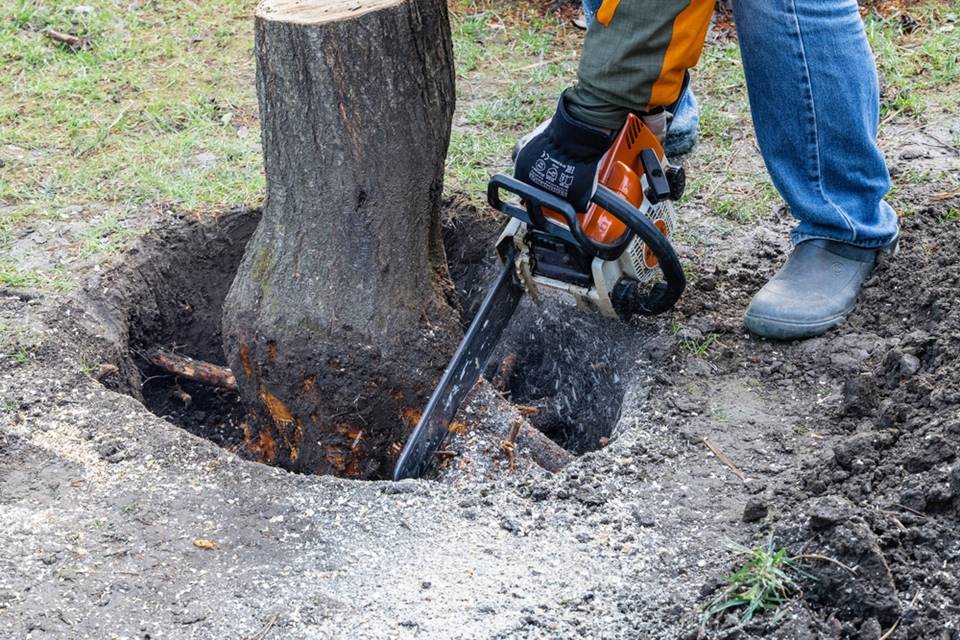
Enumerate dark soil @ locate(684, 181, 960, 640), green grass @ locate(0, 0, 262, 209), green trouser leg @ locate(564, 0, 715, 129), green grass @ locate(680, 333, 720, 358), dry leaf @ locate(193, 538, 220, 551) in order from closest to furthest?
dark soil @ locate(684, 181, 960, 640) → dry leaf @ locate(193, 538, 220, 551) → green trouser leg @ locate(564, 0, 715, 129) → green grass @ locate(680, 333, 720, 358) → green grass @ locate(0, 0, 262, 209)

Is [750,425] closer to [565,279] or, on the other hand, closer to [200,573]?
[565,279]

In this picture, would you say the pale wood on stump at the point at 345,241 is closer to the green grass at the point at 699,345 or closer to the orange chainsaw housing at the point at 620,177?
the orange chainsaw housing at the point at 620,177

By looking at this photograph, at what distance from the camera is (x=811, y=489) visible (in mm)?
2531

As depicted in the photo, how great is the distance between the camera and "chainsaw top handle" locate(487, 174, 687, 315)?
2.88m

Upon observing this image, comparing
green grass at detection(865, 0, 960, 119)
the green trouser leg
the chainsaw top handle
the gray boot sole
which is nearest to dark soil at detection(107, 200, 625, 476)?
the gray boot sole

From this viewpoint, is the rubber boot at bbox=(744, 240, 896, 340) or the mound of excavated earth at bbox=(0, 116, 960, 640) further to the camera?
the rubber boot at bbox=(744, 240, 896, 340)

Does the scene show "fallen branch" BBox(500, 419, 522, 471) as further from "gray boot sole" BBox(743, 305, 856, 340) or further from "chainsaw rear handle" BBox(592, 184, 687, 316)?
"gray boot sole" BBox(743, 305, 856, 340)

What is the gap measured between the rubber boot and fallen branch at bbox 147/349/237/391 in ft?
5.77

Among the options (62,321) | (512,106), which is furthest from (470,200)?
(62,321)

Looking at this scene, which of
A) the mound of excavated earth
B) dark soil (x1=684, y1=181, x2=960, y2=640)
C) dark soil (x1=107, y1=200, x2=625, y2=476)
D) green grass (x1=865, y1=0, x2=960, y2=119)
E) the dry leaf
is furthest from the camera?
green grass (x1=865, y1=0, x2=960, y2=119)

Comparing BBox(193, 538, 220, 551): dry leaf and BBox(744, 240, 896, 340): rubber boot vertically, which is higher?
BBox(744, 240, 896, 340): rubber boot

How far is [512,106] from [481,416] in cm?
195

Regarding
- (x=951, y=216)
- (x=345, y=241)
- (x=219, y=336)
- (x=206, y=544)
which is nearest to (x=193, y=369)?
(x=219, y=336)

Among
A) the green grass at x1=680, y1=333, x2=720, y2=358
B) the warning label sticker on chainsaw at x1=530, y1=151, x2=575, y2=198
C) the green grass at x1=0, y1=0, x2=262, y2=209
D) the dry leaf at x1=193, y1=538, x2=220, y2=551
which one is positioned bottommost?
the green grass at x1=680, y1=333, x2=720, y2=358
